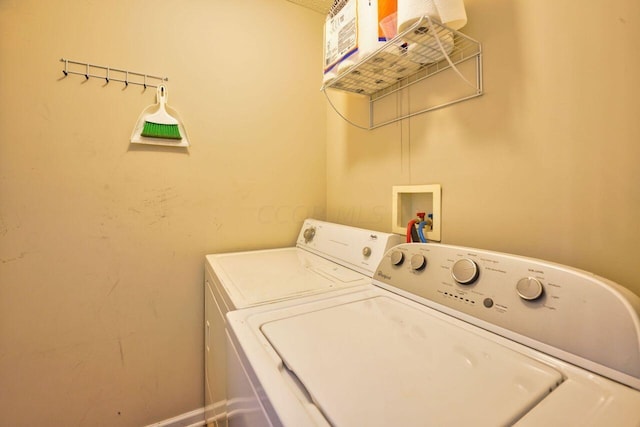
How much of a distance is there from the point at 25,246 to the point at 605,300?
181 cm

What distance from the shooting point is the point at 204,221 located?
1.44 m

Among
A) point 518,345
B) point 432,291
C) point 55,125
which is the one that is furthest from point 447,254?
point 55,125

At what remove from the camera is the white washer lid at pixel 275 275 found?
89 cm

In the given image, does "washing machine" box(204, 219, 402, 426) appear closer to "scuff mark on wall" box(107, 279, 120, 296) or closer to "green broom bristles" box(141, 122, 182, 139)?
"scuff mark on wall" box(107, 279, 120, 296)

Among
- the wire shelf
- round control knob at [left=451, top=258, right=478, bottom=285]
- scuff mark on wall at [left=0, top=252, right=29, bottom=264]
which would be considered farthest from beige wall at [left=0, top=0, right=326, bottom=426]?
round control knob at [left=451, top=258, right=478, bottom=285]

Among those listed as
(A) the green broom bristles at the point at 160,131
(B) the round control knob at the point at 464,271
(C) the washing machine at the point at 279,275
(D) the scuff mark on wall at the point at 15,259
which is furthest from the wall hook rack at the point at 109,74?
(B) the round control knob at the point at 464,271

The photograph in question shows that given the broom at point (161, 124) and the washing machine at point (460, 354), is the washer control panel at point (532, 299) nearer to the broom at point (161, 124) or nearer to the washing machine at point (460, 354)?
the washing machine at point (460, 354)

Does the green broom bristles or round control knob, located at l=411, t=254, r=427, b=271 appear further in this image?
the green broom bristles

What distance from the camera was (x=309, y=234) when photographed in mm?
1551

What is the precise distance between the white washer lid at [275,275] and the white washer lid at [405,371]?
0.59 feet

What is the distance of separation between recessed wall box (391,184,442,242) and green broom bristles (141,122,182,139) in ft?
3.44

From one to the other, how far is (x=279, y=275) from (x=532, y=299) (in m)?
0.79

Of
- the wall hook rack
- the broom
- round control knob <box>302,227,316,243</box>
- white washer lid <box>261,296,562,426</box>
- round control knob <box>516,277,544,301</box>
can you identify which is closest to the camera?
white washer lid <box>261,296,562,426</box>

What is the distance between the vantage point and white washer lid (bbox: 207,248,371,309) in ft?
2.91
